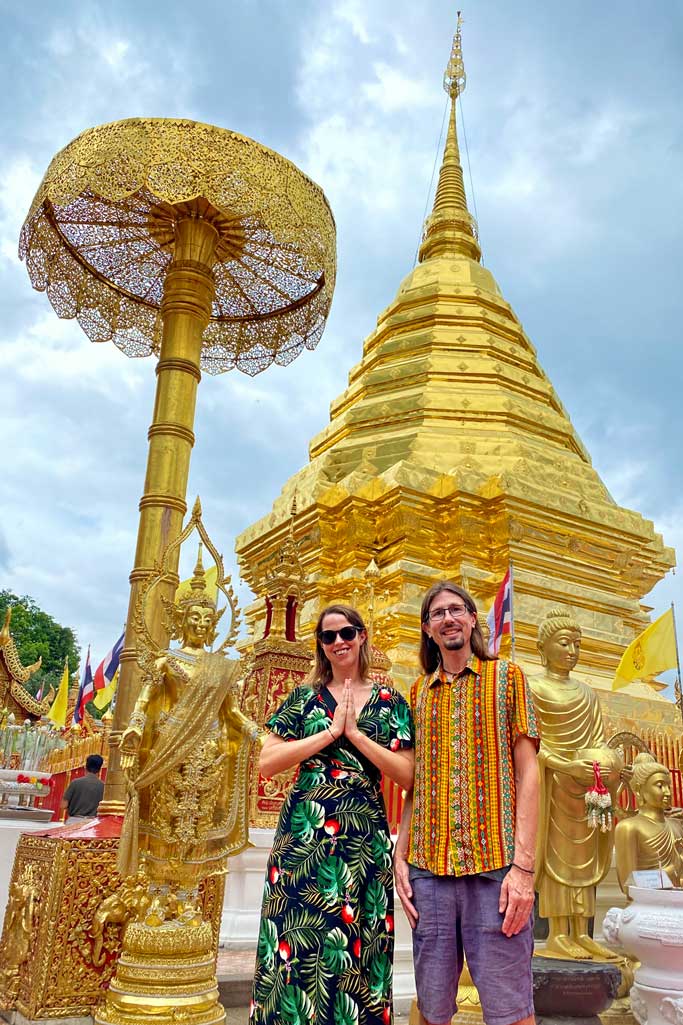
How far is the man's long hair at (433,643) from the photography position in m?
2.52

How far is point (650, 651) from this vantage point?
10039mm

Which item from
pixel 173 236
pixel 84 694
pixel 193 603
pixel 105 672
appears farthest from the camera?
pixel 84 694

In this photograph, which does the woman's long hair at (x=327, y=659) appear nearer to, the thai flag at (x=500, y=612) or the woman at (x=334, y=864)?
the woman at (x=334, y=864)

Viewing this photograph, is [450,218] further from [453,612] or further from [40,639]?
[40,639]

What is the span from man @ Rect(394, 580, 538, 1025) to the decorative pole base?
1.72 m

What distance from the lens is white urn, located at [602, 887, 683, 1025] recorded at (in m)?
3.81

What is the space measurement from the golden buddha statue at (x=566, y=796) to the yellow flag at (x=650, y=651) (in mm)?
5089

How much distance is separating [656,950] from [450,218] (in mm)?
19508

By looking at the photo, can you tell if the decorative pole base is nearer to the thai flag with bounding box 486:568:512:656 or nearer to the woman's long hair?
the woman's long hair

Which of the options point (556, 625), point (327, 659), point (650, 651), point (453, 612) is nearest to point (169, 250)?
point (556, 625)

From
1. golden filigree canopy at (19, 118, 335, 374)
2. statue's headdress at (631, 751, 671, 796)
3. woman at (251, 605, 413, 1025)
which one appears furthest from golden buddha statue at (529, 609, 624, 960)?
golden filigree canopy at (19, 118, 335, 374)

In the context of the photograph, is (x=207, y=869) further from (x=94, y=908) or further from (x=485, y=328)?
(x=485, y=328)

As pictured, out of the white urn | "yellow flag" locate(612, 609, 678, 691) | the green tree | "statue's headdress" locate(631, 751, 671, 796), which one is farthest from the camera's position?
the green tree

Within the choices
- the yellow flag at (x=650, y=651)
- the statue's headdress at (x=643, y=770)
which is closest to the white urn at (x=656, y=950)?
the statue's headdress at (x=643, y=770)
